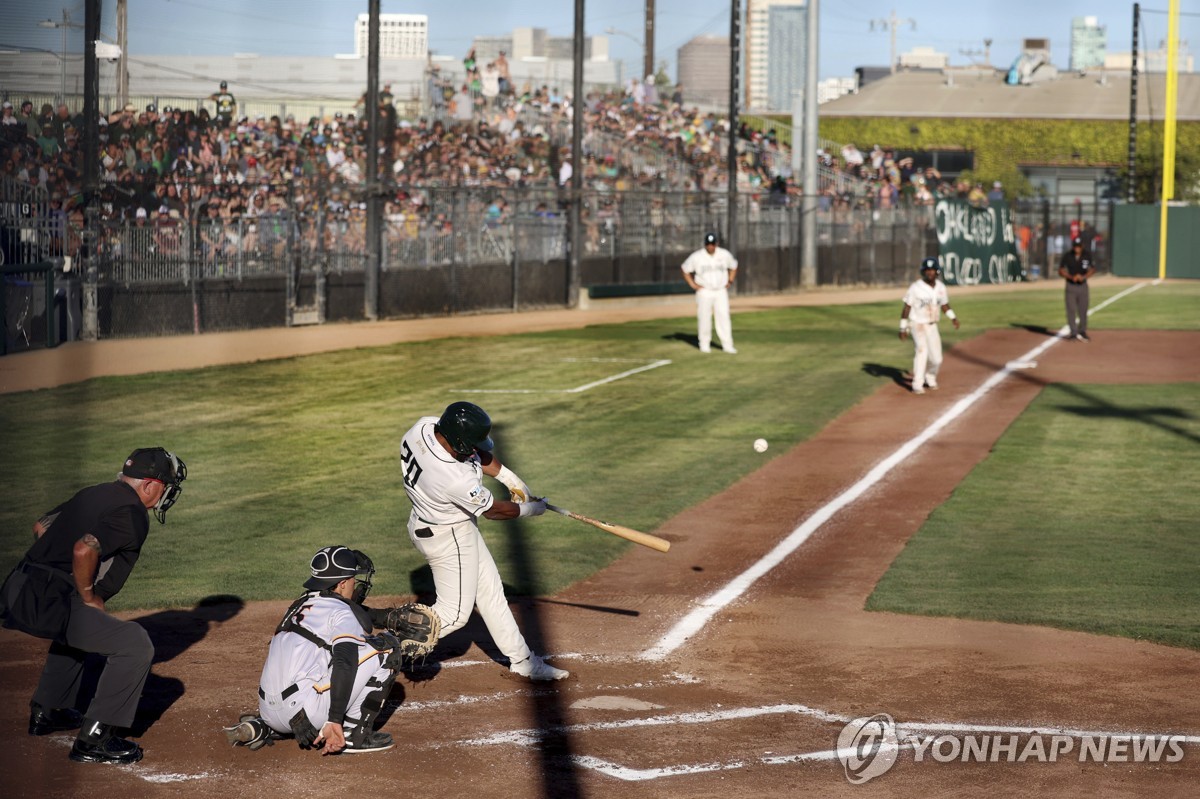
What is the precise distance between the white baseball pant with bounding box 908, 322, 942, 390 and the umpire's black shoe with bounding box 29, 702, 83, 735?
15.2 metres

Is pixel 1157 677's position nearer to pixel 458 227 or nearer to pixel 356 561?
pixel 356 561

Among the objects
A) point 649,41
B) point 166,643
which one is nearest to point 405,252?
point 166,643

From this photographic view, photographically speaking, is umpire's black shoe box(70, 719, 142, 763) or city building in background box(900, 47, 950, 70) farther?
city building in background box(900, 47, 950, 70)

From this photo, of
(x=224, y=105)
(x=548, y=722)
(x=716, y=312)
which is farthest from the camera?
(x=224, y=105)

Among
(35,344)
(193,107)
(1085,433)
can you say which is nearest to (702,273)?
(1085,433)

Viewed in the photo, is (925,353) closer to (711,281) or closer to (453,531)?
(711,281)

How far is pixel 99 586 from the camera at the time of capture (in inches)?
285

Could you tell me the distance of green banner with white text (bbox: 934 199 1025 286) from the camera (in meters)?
49.3

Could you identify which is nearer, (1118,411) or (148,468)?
(148,468)

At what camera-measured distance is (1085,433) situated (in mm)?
18375

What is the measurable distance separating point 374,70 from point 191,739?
24.7 meters

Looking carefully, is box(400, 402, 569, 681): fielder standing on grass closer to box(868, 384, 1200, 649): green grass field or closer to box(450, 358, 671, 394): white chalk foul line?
box(868, 384, 1200, 649): green grass field

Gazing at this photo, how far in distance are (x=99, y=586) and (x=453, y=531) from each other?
1.93 m

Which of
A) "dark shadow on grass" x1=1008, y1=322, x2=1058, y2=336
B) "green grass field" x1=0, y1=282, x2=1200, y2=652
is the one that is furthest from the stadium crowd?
"dark shadow on grass" x1=1008, y1=322, x2=1058, y2=336
